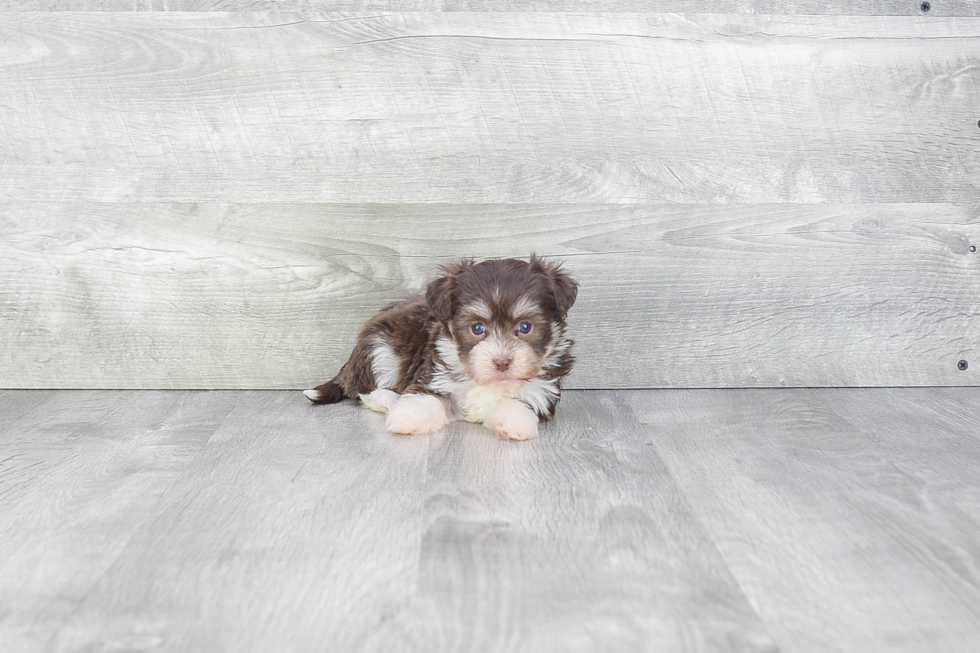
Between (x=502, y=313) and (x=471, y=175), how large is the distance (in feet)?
2.34

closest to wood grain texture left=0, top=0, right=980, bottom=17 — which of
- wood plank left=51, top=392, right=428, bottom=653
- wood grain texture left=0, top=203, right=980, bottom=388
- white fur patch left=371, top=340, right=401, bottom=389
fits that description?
wood grain texture left=0, top=203, right=980, bottom=388

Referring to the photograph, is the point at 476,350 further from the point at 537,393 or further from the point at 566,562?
the point at 566,562

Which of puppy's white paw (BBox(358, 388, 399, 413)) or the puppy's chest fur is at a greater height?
the puppy's chest fur

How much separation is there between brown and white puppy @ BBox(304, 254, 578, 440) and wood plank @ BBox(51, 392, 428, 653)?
204 mm

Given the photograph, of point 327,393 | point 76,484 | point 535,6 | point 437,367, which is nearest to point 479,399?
point 437,367

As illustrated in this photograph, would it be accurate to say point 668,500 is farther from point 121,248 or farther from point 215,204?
point 121,248

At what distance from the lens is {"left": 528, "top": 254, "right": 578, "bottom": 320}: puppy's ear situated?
229 cm

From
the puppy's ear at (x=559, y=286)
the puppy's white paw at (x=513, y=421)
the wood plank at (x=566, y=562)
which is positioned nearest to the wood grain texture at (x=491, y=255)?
the puppy's ear at (x=559, y=286)

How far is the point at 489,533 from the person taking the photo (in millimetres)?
1667

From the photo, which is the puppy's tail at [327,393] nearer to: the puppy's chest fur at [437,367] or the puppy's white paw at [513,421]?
the puppy's chest fur at [437,367]

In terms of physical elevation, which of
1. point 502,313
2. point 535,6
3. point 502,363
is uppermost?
point 535,6

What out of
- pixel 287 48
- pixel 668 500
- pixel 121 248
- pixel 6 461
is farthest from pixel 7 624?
pixel 287 48

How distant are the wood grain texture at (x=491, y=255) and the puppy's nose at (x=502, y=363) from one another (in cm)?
70

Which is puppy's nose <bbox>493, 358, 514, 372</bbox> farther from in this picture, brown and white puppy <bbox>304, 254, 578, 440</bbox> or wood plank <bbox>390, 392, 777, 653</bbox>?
wood plank <bbox>390, 392, 777, 653</bbox>
